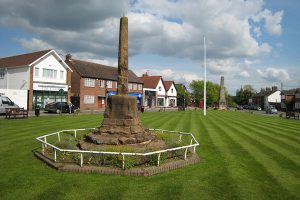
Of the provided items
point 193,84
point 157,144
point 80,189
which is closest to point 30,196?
point 80,189

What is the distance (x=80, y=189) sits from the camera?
7.92m

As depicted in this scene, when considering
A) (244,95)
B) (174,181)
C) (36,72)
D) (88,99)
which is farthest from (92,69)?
(244,95)

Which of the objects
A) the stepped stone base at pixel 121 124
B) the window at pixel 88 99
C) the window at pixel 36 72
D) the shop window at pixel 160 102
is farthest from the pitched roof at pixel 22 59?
the shop window at pixel 160 102

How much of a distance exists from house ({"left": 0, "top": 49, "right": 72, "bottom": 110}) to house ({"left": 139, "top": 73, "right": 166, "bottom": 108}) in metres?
32.5

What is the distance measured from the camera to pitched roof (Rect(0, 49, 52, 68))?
47.0m

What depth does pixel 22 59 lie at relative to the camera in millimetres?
49531

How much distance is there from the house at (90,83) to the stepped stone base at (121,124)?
43.7m

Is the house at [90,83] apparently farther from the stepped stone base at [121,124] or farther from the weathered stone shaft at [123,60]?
the stepped stone base at [121,124]

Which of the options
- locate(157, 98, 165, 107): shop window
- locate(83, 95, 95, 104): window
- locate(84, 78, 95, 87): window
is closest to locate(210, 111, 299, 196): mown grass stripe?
locate(83, 95, 95, 104): window

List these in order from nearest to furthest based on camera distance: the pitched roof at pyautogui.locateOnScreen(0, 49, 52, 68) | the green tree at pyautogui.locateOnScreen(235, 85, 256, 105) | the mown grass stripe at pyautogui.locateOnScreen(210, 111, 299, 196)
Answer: the mown grass stripe at pyautogui.locateOnScreen(210, 111, 299, 196) → the pitched roof at pyautogui.locateOnScreen(0, 49, 52, 68) → the green tree at pyautogui.locateOnScreen(235, 85, 256, 105)

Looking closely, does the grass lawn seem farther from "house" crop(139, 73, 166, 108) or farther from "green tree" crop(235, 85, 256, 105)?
"green tree" crop(235, 85, 256, 105)

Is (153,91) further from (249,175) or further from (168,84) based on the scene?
(249,175)

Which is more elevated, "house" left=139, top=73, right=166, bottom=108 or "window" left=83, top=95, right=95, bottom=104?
"house" left=139, top=73, right=166, bottom=108

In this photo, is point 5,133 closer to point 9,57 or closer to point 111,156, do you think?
point 111,156
